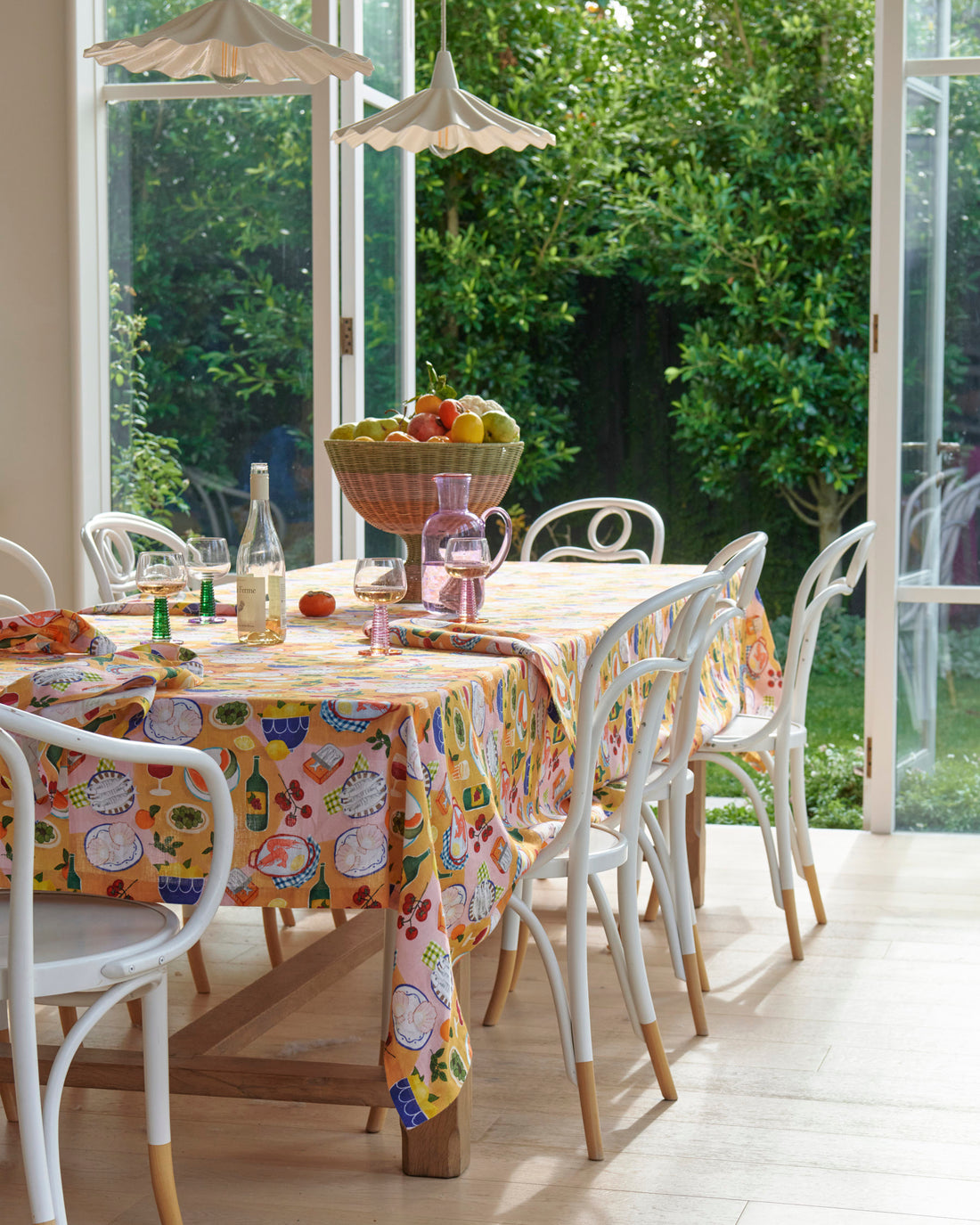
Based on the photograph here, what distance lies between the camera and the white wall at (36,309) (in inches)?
180

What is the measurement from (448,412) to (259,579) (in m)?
0.66

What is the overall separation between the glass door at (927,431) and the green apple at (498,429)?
178 centimetres

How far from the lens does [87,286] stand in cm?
464

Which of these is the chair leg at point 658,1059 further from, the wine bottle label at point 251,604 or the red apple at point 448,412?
the red apple at point 448,412

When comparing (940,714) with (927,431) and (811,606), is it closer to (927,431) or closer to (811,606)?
(927,431)

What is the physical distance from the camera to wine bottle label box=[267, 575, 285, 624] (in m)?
2.38

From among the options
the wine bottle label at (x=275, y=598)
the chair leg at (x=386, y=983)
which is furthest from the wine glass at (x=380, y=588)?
the chair leg at (x=386, y=983)

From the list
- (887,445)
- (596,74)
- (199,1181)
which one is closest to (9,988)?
(199,1181)

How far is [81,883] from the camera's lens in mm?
1869

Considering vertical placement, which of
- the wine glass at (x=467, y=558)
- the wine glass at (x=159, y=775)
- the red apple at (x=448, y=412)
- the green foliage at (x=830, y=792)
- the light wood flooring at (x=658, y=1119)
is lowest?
the green foliage at (x=830, y=792)

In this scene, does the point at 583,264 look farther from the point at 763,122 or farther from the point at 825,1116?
the point at 825,1116

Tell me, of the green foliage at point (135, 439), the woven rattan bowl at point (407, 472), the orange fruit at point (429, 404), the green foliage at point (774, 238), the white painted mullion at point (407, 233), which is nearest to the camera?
the woven rattan bowl at point (407, 472)

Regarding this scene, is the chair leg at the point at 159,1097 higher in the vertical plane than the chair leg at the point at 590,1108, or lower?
higher

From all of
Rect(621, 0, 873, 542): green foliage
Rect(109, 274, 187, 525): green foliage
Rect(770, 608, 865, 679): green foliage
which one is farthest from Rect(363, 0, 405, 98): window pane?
Rect(770, 608, 865, 679): green foliage
